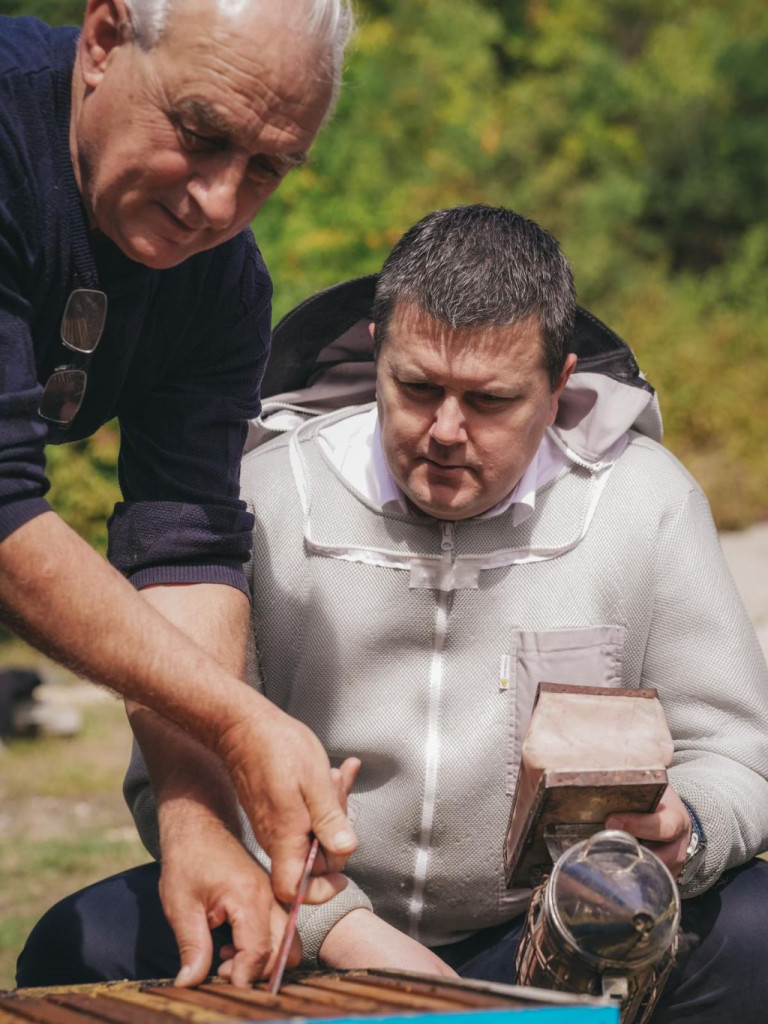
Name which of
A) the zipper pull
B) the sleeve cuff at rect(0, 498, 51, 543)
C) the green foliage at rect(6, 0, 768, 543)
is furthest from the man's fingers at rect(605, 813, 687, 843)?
the green foliage at rect(6, 0, 768, 543)

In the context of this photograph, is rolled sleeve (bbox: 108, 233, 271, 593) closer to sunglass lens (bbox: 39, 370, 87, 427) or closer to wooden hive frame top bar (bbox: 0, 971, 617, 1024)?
sunglass lens (bbox: 39, 370, 87, 427)

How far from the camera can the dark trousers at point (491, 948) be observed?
2818mm

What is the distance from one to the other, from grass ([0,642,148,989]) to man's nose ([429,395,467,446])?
2325 mm

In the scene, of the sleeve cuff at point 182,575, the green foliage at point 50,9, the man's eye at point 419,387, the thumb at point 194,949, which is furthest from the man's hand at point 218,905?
the green foliage at point 50,9

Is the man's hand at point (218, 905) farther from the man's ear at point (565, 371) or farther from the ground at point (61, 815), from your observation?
the ground at point (61, 815)

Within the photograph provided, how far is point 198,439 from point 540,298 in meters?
0.80

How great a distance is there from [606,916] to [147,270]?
1414 mm

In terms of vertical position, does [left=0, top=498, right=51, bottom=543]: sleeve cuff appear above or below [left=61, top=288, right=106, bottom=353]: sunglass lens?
below

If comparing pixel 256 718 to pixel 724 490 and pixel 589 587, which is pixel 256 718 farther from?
pixel 724 490

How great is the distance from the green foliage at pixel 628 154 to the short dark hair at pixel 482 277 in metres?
8.94

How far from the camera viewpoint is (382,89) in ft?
50.0

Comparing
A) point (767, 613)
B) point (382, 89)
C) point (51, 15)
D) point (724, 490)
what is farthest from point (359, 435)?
point (382, 89)

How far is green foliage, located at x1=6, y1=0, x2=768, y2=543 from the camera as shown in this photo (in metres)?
14.0

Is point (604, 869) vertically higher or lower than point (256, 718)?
lower
